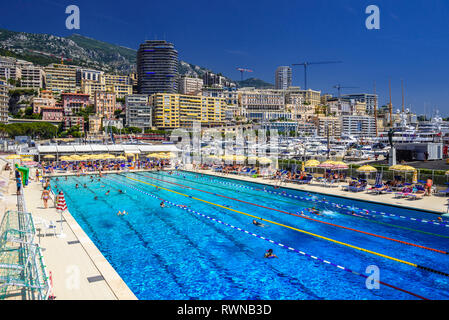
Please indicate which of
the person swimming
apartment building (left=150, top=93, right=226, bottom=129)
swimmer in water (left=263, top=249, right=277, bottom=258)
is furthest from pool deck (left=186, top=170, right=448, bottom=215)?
apartment building (left=150, top=93, right=226, bottom=129)

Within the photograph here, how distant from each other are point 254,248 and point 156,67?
481 feet

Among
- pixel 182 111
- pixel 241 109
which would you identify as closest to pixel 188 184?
pixel 182 111

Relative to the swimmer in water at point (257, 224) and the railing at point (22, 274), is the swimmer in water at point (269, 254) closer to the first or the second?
the swimmer in water at point (257, 224)

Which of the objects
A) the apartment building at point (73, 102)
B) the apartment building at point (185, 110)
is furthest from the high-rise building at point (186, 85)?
the apartment building at point (73, 102)

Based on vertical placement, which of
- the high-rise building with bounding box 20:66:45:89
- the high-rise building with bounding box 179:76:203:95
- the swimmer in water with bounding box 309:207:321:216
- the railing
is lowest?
the swimmer in water with bounding box 309:207:321:216

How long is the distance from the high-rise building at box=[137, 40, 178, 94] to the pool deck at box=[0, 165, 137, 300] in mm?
138525

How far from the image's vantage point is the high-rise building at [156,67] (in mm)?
146625

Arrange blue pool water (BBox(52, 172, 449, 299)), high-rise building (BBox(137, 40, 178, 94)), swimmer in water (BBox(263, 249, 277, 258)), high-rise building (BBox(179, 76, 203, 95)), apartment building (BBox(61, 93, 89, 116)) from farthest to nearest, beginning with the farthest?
1. high-rise building (BBox(179, 76, 203, 95))
2. high-rise building (BBox(137, 40, 178, 94))
3. apartment building (BBox(61, 93, 89, 116))
4. swimmer in water (BBox(263, 249, 277, 258))
5. blue pool water (BBox(52, 172, 449, 299))

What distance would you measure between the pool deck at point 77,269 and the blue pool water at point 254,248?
90cm

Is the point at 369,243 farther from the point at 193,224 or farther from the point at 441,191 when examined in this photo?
the point at 441,191

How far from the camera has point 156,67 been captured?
485ft

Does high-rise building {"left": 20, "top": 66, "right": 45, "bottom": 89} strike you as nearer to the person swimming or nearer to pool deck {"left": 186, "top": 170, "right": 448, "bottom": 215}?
pool deck {"left": 186, "top": 170, "right": 448, "bottom": 215}

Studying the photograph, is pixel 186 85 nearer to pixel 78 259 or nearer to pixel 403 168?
pixel 403 168

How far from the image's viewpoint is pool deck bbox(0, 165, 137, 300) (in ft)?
25.4
